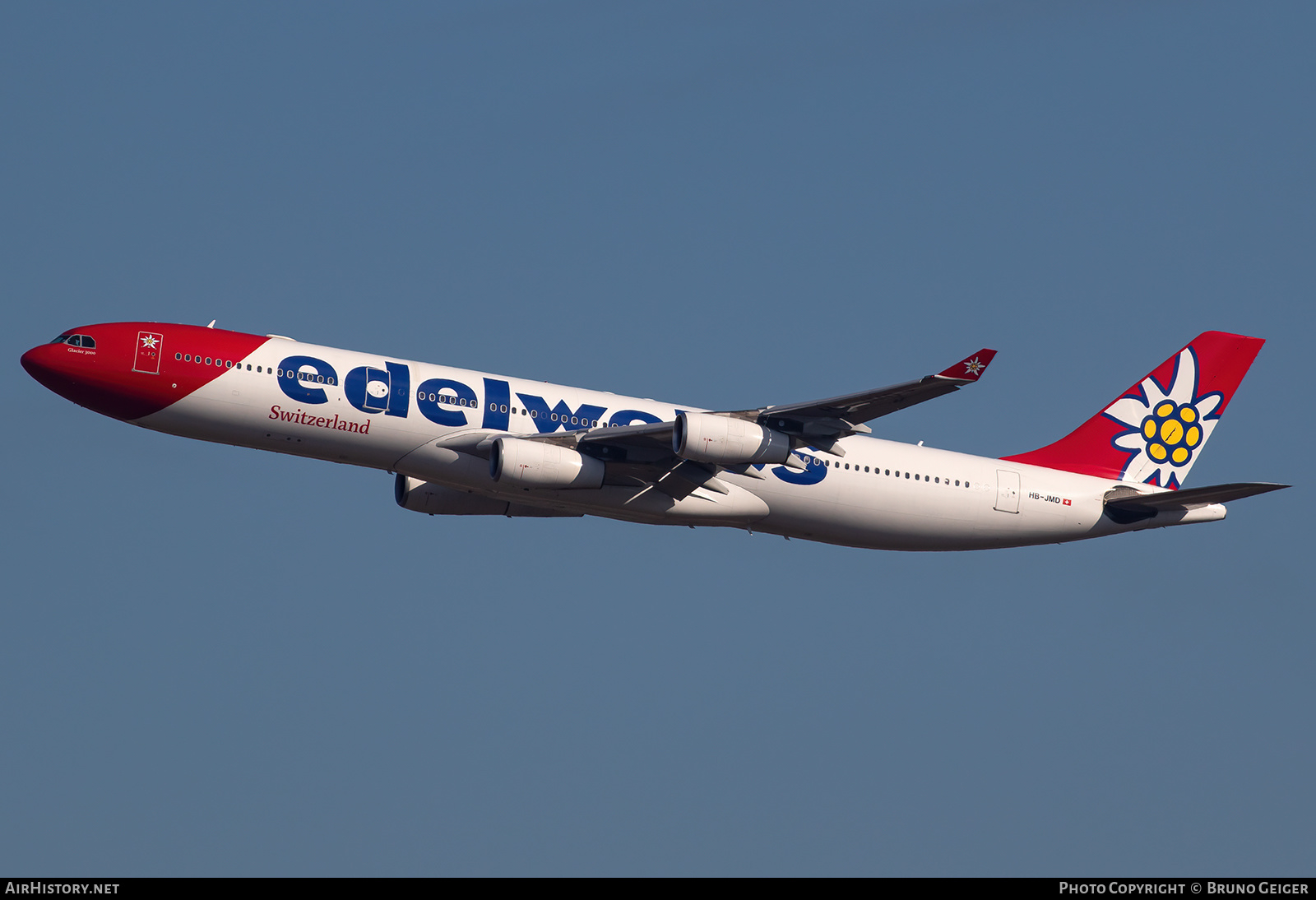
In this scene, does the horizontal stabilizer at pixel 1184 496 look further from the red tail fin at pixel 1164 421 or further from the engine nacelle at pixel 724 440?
the engine nacelle at pixel 724 440

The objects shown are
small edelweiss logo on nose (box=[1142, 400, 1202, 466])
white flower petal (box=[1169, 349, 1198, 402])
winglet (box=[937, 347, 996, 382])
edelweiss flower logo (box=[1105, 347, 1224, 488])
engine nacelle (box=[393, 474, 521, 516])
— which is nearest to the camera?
winglet (box=[937, 347, 996, 382])

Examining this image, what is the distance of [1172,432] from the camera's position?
54.9 m

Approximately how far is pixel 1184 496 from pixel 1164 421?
6062 millimetres

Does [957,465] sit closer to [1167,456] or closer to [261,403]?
[1167,456]

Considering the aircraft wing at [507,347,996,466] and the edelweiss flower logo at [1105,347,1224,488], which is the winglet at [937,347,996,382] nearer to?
the aircraft wing at [507,347,996,466]

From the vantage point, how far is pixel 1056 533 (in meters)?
51.3

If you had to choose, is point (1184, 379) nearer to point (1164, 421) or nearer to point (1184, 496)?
point (1164, 421)

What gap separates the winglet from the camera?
39.5 meters

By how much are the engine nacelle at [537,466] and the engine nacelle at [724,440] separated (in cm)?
266

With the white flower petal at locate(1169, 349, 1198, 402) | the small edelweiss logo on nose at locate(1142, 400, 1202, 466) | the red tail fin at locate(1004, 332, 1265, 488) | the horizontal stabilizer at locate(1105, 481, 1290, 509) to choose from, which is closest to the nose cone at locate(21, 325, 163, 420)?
the red tail fin at locate(1004, 332, 1265, 488)

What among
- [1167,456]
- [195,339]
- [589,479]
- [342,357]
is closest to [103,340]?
[195,339]

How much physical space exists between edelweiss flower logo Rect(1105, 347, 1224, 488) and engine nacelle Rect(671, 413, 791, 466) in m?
15.7

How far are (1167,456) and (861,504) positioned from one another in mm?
12750

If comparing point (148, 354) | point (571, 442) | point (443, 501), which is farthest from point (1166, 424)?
point (148, 354)
